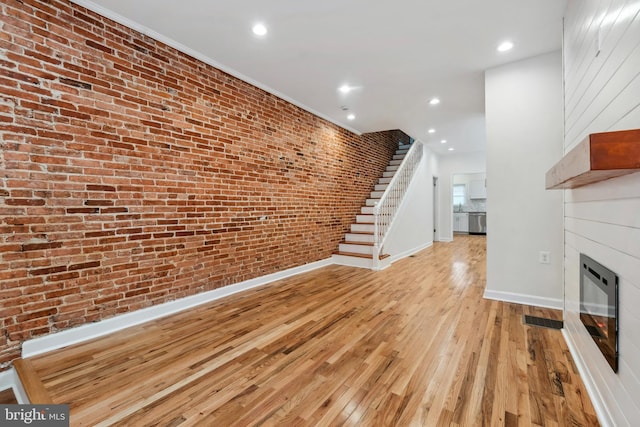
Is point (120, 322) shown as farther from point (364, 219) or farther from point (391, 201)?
point (391, 201)

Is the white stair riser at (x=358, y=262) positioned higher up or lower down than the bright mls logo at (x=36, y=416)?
higher up

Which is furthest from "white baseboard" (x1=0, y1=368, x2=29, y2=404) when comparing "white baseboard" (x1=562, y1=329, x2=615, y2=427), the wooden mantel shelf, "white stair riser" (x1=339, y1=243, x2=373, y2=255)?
"white stair riser" (x1=339, y1=243, x2=373, y2=255)

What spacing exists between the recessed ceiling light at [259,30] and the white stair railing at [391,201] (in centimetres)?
342

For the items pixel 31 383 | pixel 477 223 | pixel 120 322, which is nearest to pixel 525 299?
pixel 120 322

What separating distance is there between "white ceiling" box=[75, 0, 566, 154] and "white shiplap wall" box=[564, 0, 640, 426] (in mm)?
682

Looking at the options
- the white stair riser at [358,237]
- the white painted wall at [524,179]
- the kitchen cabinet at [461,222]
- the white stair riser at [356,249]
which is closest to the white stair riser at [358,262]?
the white stair riser at [356,249]

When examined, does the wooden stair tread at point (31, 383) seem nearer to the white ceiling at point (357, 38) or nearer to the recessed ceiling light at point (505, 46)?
the white ceiling at point (357, 38)

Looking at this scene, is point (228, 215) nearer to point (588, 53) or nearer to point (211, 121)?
point (211, 121)

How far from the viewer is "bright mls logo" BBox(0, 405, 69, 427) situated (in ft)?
4.88

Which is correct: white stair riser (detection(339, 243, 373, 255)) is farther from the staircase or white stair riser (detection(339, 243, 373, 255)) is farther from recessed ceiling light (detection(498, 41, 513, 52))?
recessed ceiling light (detection(498, 41, 513, 52))

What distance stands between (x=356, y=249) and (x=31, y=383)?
180 inches

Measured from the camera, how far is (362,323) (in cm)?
275

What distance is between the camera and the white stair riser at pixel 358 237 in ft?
18.6

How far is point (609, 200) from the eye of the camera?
4.65ft
